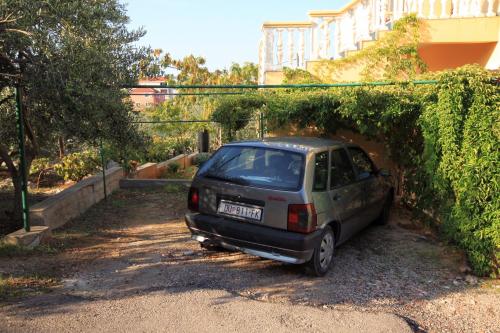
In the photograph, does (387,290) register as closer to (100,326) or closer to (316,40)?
(100,326)

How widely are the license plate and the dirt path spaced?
0.68 meters

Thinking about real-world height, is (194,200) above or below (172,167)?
above

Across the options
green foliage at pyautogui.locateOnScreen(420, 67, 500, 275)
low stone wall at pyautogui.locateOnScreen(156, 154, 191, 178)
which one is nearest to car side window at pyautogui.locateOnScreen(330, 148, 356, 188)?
green foliage at pyautogui.locateOnScreen(420, 67, 500, 275)

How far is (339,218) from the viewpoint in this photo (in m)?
5.20

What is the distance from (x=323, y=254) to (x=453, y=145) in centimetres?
214

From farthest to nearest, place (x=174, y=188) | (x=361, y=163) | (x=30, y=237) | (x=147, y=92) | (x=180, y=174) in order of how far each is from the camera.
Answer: (x=180, y=174), (x=147, y=92), (x=174, y=188), (x=361, y=163), (x=30, y=237)

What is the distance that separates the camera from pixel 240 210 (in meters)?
4.86

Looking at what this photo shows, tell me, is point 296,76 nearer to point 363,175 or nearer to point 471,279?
point 363,175

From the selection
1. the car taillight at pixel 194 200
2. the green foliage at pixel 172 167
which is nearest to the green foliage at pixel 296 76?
the green foliage at pixel 172 167

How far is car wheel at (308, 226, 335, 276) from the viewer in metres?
4.79

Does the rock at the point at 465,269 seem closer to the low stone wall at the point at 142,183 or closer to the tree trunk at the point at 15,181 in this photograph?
the tree trunk at the point at 15,181

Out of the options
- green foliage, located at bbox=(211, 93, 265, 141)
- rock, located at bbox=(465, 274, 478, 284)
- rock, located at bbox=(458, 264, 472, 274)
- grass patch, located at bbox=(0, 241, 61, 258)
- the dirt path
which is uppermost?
green foliage, located at bbox=(211, 93, 265, 141)

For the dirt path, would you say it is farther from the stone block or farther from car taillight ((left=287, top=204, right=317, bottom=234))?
car taillight ((left=287, top=204, right=317, bottom=234))

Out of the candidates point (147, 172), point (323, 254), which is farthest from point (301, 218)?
point (147, 172)
